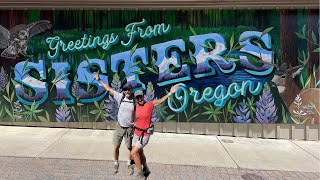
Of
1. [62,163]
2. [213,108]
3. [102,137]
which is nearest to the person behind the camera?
[62,163]

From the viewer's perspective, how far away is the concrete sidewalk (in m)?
6.33

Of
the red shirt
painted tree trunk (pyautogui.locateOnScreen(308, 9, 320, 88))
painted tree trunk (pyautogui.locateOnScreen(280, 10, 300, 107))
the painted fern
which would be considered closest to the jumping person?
the red shirt

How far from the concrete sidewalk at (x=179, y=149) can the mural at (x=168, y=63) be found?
0.63 meters

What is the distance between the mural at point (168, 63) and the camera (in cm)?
843

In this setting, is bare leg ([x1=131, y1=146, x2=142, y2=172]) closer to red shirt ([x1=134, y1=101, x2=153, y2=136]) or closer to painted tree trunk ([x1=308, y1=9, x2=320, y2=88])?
red shirt ([x1=134, y1=101, x2=153, y2=136])

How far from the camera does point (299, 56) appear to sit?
8383 mm

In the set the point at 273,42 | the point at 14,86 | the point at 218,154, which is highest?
the point at 273,42

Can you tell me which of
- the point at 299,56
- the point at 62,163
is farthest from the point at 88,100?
the point at 299,56

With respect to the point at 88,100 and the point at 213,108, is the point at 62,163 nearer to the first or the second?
the point at 88,100

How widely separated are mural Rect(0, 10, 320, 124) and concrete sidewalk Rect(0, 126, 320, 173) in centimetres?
63

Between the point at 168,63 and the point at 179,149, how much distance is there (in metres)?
2.48

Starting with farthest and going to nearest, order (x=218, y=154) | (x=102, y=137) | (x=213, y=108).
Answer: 1. (x=213, y=108)
2. (x=102, y=137)
3. (x=218, y=154)

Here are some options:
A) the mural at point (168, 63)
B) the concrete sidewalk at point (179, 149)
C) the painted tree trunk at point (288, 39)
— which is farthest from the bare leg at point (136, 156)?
the painted tree trunk at point (288, 39)

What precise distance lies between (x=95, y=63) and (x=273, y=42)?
15.4ft
